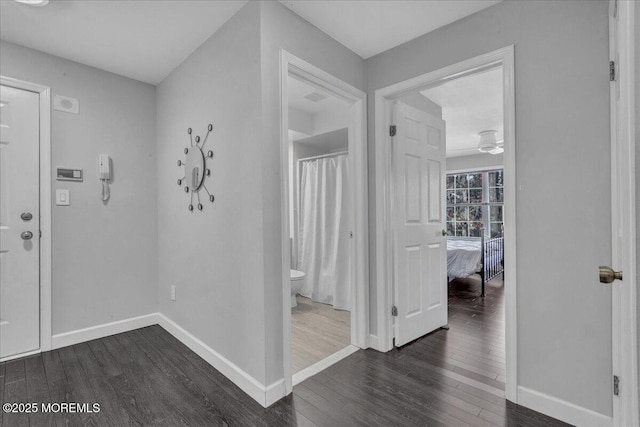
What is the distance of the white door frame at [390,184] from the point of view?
1.79 m

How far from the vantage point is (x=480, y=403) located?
5.84ft

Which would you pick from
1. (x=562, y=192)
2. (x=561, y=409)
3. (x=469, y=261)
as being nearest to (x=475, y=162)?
(x=469, y=261)

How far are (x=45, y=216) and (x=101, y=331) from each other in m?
1.09

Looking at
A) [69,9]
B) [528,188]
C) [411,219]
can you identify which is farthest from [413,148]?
[69,9]

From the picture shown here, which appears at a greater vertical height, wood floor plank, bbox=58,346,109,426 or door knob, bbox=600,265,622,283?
door knob, bbox=600,265,622,283

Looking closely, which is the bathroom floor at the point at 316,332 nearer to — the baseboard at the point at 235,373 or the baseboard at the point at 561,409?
the baseboard at the point at 235,373

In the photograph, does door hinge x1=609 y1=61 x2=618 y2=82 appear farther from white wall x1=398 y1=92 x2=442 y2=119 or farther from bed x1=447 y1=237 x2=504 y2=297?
bed x1=447 y1=237 x2=504 y2=297

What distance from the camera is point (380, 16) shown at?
201cm

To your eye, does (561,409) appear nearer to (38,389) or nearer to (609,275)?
(609,275)

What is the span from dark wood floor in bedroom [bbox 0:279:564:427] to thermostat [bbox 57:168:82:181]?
1.41 m

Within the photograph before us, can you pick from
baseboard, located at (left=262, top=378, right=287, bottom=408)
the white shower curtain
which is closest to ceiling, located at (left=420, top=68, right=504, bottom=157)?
the white shower curtain

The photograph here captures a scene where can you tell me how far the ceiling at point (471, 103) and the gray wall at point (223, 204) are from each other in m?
1.80

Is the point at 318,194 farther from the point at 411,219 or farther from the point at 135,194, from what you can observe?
the point at 135,194

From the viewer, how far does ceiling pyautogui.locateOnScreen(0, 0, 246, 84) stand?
1930mm
